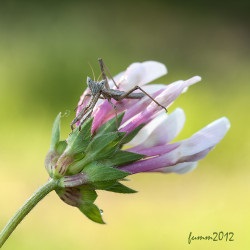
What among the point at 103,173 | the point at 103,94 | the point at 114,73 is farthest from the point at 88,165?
the point at 114,73

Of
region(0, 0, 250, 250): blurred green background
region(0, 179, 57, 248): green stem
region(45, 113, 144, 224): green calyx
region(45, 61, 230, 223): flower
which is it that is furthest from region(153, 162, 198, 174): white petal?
region(0, 0, 250, 250): blurred green background

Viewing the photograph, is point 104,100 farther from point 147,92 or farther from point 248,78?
point 248,78

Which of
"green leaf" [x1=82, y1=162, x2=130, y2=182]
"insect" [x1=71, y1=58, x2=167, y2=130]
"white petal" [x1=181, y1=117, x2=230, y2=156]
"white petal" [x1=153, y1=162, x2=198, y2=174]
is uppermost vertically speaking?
"insect" [x1=71, y1=58, x2=167, y2=130]

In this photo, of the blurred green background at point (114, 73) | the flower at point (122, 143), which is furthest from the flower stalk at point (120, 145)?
the blurred green background at point (114, 73)

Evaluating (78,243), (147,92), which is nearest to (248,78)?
(78,243)

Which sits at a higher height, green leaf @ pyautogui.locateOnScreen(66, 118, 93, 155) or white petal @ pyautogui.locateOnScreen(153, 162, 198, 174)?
green leaf @ pyautogui.locateOnScreen(66, 118, 93, 155)

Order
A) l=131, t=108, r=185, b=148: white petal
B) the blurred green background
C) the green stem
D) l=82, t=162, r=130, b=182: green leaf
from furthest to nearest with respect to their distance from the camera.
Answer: the blurred green background → l=131, t=108, r=185, b=148: white petal → l=82, t=162, r=130, b=182: green leaf → the green stem

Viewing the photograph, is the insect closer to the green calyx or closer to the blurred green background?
the green calyx

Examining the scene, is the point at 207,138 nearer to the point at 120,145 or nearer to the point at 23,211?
the point at 120,145
